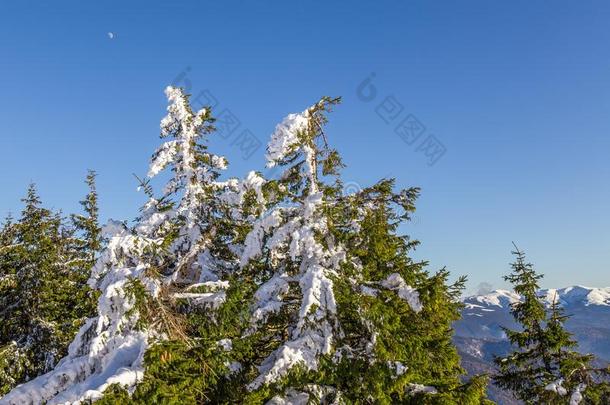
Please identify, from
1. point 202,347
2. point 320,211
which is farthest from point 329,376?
point 320,211

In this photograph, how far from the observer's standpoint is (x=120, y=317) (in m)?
8.96

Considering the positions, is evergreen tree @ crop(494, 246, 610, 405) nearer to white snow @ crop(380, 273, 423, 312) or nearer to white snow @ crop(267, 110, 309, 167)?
white snow @ crop(380, 273, 423, 312)

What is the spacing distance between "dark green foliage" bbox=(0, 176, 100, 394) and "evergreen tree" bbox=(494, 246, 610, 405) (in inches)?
746

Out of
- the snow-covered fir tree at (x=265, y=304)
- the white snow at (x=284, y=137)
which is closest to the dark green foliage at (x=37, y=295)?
the snow-covered fir tree at (x=265, y=304)

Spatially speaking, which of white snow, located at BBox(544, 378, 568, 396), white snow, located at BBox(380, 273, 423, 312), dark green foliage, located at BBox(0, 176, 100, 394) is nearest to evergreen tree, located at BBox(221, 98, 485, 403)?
white snow, located at BBox(380, 273, 423, 312)

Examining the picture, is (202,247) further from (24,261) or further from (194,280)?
(24,261)

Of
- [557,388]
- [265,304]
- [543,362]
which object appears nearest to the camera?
[265,304]

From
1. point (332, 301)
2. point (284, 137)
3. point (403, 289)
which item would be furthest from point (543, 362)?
point (284, 137)

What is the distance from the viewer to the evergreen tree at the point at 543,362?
13852 mm

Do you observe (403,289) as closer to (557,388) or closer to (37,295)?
(557,388)

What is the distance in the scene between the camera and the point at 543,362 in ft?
52.0

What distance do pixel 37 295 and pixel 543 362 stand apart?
2414 centimetres

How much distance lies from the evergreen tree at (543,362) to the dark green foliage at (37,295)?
18940 mm

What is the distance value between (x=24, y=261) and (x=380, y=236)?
21.8 m
